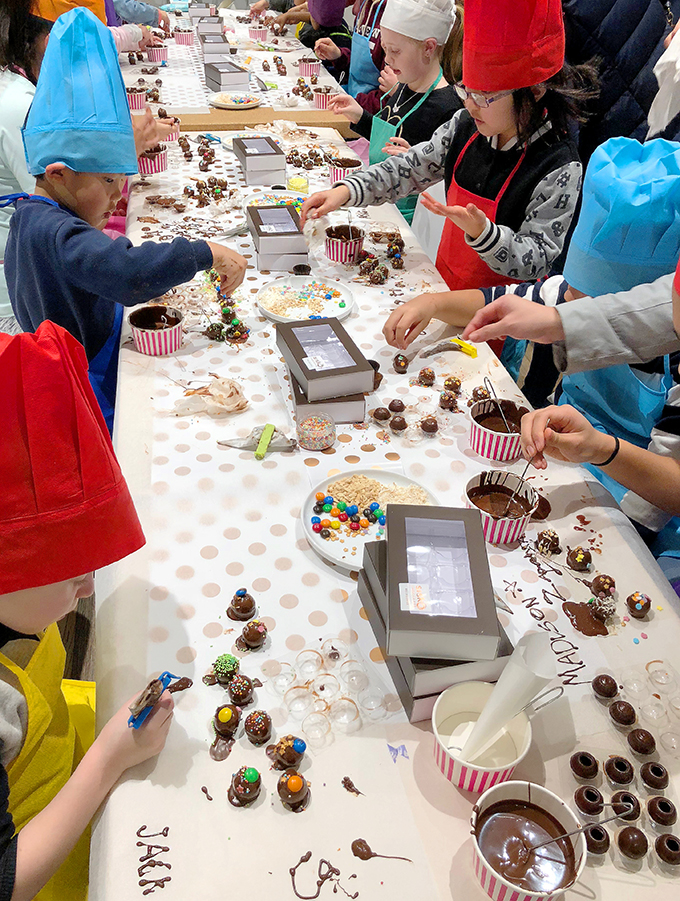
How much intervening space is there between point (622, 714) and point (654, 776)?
85 mm

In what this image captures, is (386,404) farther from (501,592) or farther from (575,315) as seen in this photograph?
(501,592)

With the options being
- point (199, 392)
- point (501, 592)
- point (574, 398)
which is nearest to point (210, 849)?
point (501, 592)

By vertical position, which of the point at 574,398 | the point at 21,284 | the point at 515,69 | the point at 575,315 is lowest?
the point at 574,398

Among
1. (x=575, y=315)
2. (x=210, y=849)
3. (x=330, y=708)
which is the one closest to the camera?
(x=210, y=849)

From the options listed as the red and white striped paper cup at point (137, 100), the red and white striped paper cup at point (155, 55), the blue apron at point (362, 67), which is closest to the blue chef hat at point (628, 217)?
the red and white striped paper cup at point (137, 100)

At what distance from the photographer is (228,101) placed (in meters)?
3.03

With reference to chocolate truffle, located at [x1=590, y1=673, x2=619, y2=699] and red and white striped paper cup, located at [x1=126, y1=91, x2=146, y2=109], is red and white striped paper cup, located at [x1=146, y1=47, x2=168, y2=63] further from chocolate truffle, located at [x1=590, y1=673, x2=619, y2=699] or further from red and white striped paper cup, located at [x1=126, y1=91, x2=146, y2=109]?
chocolate truffle, located at [x1=590, y1=673, x2=619, y2=699]

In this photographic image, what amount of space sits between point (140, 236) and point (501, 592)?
5.09 ft

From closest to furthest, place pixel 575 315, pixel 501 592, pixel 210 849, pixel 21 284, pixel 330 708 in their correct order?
pixel 210 849
pixel 330 708
pixel 501 592
pixel 575 315
pixel 21 284

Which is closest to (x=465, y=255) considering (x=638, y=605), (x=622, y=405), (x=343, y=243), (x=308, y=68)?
(x=343, y=243)

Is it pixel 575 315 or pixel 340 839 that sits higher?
pixel 575 315

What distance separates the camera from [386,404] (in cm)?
142

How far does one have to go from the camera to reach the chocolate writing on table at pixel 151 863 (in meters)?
0.69

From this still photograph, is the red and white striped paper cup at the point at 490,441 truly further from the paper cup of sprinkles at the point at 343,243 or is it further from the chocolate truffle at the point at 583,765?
the paper cup of sprinkles at the point at 343,243
